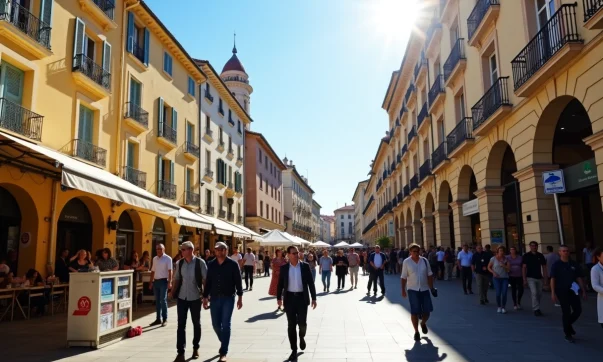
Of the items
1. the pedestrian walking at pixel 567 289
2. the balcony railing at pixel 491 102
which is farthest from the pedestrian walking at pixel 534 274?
the balcony railing at pixel 491 102

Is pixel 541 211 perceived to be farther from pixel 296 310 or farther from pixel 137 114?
pixel 137 114

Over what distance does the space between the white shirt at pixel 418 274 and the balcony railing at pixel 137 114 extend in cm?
1451

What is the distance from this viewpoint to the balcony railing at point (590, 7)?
9.60 metres

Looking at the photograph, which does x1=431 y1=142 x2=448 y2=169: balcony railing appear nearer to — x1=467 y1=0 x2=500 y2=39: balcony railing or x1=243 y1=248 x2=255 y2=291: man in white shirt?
x1=467 y1=0 x2=500 y2=39: balcony railing

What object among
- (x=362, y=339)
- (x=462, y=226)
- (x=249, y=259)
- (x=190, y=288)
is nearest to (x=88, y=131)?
(x=249, y=259)

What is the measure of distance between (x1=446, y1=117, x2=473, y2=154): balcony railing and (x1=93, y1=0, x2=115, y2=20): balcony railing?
14.8 metres

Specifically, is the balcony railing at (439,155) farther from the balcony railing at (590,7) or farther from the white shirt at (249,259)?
the balcony railing at (590,7)

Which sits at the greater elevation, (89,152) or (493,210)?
(89,152)

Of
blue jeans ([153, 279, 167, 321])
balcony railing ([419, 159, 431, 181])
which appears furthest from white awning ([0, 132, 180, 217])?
balcony railing ([419, 159, 431, 181])

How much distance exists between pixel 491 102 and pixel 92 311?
47.0 ft

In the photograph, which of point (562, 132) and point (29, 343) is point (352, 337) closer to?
point (29, 343)

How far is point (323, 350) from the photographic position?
7570mm

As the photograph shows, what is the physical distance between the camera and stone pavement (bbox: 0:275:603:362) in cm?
708

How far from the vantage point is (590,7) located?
10.3 m
